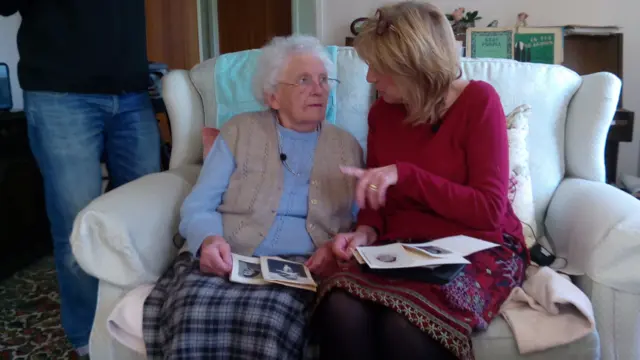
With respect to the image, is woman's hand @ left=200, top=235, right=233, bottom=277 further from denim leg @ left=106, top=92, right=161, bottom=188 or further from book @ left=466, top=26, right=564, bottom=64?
book @ left=466, top=26, right=564, bottom=64

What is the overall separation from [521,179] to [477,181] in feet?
1.10

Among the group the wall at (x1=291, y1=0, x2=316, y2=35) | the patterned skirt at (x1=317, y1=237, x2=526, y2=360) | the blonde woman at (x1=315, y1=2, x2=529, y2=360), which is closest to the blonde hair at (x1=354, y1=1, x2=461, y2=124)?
the blonde woman at (x1=315, y1=2, x2=529, y2=360)

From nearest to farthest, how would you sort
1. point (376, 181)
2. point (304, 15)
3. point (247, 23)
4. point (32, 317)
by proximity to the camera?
point (376, 181) → point (32, 317) → point (304, 15) → point (247, 23)

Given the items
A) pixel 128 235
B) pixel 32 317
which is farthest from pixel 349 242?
pixel 32 317

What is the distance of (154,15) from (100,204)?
230cm

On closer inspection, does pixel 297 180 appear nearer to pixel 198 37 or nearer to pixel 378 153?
pixel 378 153

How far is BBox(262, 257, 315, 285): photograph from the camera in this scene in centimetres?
125

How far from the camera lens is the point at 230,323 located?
1165 mm

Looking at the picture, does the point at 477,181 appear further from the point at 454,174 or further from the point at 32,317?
the point at 32,317

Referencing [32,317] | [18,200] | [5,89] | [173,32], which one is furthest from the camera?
[173,32]

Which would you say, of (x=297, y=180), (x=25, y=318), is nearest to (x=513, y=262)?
(x=297, y=180)

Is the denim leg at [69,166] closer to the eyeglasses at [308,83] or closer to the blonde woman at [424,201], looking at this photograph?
the eyeglasses at [308,83]

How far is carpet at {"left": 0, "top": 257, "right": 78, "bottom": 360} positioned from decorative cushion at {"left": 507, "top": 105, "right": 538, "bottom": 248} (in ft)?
5.08

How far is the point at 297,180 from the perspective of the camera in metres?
1.53
